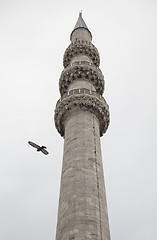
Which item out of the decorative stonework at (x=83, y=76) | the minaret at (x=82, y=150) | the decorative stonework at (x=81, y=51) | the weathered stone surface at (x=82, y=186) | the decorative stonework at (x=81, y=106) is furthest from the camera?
the decorative stonework at (x=81, y=51)

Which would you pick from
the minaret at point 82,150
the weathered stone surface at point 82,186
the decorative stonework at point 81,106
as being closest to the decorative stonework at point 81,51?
the minaret at point 82,150

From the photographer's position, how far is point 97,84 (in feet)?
68.5

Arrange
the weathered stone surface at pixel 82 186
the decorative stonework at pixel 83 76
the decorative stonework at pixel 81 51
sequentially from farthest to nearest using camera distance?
the decorative stonework at pixel 81 51
the decorative stonework at pixel 83 76
the weathered stone surface at pixel 82 186

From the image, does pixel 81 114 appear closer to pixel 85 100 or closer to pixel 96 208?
pixel 85 100

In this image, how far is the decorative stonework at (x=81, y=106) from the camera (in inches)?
706

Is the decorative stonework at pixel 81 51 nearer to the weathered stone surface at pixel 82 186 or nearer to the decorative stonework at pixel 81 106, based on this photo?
the decorative stonework at pixel 81 106

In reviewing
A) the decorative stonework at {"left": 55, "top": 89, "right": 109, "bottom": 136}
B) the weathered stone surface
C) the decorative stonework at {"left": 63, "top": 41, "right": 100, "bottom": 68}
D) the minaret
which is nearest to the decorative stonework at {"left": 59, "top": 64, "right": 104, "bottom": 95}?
the minaret

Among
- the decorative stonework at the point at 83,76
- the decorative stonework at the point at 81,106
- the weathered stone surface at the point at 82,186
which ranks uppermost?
the decorative stonework at the point at 83,76

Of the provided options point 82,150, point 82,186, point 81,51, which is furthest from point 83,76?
point 82,186

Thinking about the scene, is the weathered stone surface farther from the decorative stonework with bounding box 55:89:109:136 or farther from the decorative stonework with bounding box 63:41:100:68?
the decorative stonework with bounding box 63:41:100:68

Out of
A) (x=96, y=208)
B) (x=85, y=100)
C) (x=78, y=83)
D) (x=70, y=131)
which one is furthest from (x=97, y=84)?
(x=96, y=208)

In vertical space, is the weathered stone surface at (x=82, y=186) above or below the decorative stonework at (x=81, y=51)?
below

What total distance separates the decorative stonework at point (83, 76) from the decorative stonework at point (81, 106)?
2166 millimetres

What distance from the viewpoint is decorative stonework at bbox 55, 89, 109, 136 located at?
17922 mm
